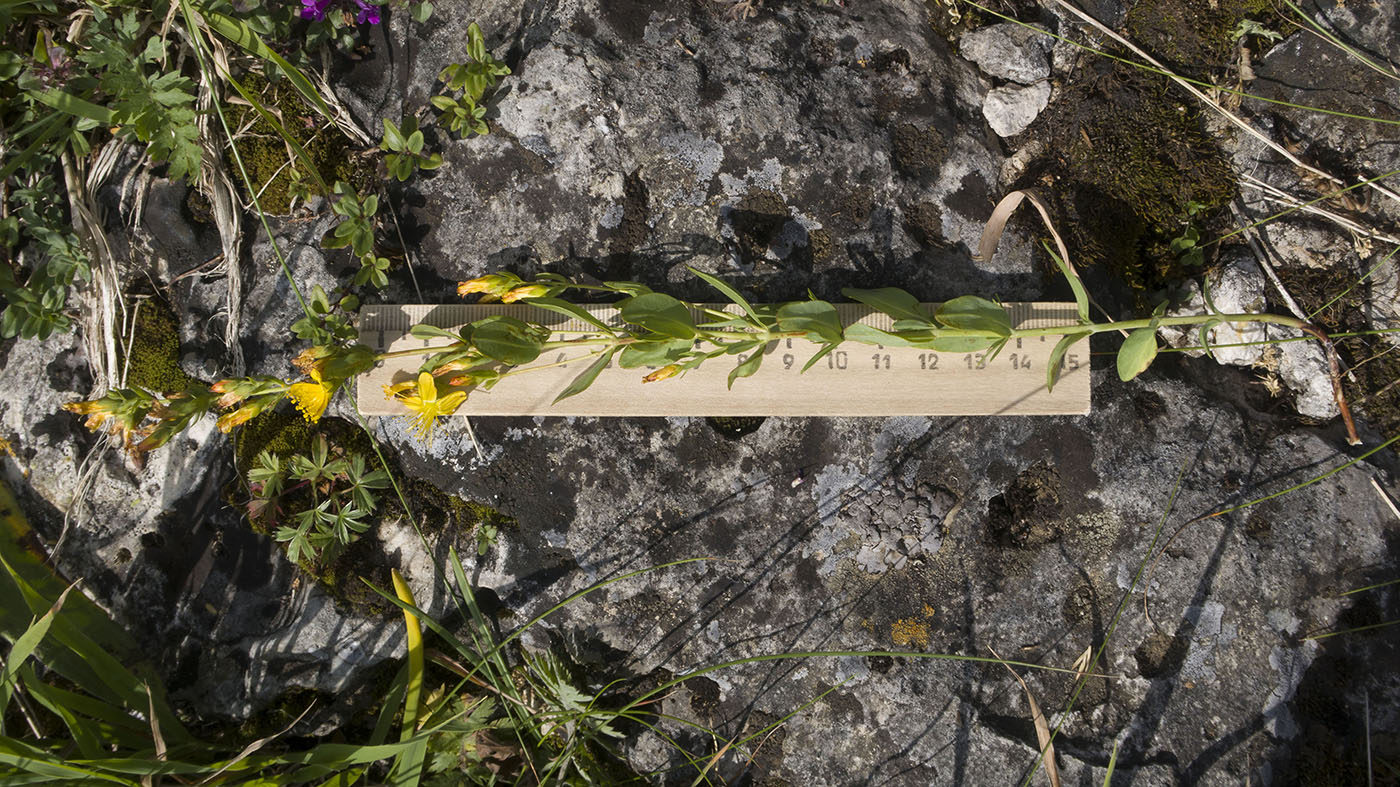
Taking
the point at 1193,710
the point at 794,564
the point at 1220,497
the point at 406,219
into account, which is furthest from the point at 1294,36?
the point at 406,219

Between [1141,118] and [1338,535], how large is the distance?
180cm

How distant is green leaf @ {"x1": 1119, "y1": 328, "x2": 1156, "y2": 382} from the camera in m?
2.68

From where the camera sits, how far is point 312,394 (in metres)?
2.68

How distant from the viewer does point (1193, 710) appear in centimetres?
304

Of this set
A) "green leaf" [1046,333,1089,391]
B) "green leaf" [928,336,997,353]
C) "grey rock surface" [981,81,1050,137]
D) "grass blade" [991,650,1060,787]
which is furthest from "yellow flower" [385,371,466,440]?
"grey rock surface" [981,81,1050,137]

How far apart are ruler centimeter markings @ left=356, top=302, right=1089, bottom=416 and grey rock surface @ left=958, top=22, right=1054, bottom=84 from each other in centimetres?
96

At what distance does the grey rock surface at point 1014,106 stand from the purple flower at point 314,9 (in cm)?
261

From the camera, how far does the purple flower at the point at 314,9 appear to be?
9.92ft

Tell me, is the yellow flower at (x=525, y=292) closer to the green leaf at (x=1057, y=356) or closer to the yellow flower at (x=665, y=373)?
the yellow flower at (x=665, y=373)

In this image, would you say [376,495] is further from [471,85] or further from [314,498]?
[471,85]

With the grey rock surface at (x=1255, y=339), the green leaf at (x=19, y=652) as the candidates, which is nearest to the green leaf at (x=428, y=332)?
the green leaf at (x=19, y=652)

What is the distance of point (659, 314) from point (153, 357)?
2056 millimetres

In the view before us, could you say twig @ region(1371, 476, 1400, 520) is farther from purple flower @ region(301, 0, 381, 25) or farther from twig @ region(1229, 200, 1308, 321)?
purple flower @ region(301, 0, 381, 25)

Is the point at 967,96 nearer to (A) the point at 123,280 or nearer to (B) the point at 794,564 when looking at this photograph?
(B) the point at 794,564
